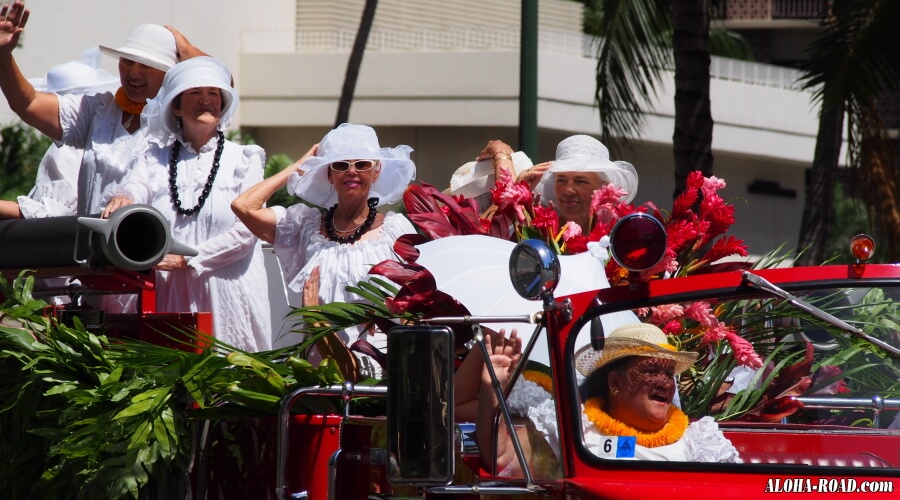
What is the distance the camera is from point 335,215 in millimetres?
6117

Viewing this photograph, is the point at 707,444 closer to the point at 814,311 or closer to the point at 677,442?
the point at 677,442

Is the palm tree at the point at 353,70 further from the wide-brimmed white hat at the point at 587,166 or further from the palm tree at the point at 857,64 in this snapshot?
the wide-brimmed white hat at the point at 587,166

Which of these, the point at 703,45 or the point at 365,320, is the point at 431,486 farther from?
the point at 703,45

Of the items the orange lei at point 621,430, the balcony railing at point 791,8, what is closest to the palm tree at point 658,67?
the orange lei at point 621,430

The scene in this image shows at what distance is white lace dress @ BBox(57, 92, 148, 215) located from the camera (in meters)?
6.62

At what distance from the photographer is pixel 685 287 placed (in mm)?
3506

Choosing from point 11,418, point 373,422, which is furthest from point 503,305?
point 11,418

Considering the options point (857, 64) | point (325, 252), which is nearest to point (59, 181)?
point (325, 252)

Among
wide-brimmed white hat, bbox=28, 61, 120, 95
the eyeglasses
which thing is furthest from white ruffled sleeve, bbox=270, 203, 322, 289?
wide-brimmed white hat, bbox=28, 61, 120, 95

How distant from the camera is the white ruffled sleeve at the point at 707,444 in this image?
11.1 ft

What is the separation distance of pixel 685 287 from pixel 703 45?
8525 mm

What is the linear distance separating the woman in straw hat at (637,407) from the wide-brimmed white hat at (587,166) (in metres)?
2.00

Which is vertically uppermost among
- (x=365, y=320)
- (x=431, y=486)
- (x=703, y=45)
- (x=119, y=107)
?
(x=703, y=45)

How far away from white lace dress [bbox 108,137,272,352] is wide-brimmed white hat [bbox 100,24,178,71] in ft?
1.65
